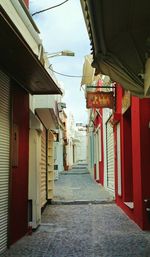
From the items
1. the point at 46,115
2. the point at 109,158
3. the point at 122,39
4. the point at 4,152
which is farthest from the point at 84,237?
the point at 109,158

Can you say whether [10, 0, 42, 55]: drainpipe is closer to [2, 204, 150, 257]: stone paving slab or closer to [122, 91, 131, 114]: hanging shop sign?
[122, 91, 131, 114]: hanging shop sign

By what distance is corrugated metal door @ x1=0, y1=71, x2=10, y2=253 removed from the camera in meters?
7.10

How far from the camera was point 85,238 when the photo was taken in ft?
26.5

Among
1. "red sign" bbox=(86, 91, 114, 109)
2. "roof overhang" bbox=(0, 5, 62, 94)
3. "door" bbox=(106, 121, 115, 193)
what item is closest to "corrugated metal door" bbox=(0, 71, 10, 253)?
"roof overhang" bbox=(0, 5, 62, 94)

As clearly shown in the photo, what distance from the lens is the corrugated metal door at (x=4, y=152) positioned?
7.10 metres

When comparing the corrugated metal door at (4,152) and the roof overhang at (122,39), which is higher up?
the roof overhang at (122,39)

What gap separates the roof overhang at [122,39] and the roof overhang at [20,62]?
99cm

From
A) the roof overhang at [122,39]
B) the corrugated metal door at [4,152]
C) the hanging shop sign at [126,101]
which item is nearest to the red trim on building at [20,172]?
the corrugated metal door at [4,152]

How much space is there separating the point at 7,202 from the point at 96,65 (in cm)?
276

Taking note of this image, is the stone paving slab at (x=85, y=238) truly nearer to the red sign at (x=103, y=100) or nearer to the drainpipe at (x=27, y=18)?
the red sign at (x=103, y=100)

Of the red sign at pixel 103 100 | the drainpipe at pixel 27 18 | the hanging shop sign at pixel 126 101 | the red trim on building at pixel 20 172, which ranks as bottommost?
the red trim on building at pixel 20 172

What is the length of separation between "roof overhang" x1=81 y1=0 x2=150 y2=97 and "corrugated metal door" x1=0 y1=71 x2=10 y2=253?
5.42ft

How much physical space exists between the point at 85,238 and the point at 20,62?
11.2 feet

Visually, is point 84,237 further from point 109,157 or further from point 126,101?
point 109,157
